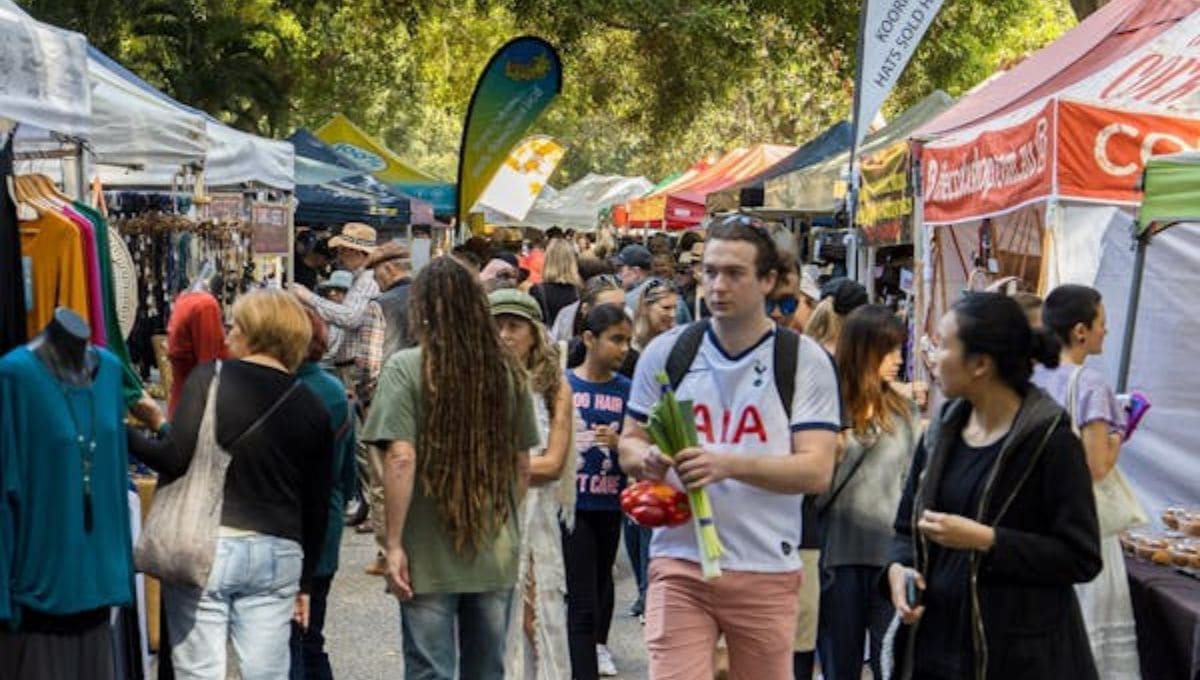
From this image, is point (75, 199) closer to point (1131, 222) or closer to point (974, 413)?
point (974, 413)

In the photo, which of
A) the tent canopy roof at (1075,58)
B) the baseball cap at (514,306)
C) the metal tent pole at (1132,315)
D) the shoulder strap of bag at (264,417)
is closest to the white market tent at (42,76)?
the shoulder strap of bag at (264,417)

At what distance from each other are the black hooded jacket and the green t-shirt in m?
1.81

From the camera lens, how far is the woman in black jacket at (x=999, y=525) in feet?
14.7

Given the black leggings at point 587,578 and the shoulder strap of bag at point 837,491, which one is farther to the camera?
the black leggings at point 587,578

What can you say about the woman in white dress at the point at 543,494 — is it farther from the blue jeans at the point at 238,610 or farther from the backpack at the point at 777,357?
the backpack at the point at 777,357

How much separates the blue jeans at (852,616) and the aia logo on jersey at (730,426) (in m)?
→ 1.80

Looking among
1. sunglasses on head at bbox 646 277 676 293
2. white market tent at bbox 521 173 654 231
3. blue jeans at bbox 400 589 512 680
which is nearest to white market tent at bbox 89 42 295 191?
sunglasses on head at bbox 646 277 676 293

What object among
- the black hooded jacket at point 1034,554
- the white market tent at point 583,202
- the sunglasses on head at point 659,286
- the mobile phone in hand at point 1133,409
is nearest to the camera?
the black hooded jacket at point 1034,554

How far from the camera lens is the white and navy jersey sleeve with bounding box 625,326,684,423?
5.29 m

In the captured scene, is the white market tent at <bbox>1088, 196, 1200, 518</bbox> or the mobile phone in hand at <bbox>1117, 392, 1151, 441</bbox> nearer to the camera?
the mobile phone in hand at <bbox>1117, 392, 1151, 441</bbox>

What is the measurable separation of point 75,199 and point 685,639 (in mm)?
3216

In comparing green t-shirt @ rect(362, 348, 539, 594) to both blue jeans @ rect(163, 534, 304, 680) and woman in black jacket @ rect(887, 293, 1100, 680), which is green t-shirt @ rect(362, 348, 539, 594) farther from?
woman in black jacket @ rect(887, 293, 1100, 680)

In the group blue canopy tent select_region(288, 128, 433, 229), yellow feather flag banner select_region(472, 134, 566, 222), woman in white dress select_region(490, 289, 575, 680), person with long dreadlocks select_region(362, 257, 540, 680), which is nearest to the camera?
person with long dreadlocks select_region(362, 257, 540, 680)

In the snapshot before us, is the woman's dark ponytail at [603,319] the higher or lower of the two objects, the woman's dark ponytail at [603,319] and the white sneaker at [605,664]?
the higher
